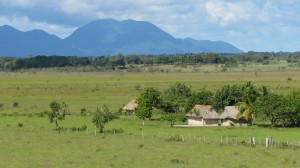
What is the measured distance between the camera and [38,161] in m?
40.3

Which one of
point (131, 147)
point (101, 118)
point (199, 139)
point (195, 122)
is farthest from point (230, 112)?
point (131, 147)

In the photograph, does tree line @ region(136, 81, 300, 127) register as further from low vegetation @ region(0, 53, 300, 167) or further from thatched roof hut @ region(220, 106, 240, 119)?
thatched roof hut @ region(220, 106, 240, 119)

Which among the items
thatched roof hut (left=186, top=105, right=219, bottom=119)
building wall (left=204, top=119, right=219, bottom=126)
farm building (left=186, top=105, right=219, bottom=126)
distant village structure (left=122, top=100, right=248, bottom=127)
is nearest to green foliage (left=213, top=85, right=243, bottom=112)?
thatched roof hut (left=186, top=105, right=219, bottom=119)

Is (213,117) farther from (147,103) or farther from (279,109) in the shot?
(279,109)

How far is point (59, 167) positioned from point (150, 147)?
44.0 ft

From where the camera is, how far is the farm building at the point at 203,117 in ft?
257

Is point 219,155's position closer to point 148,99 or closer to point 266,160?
point 266,160

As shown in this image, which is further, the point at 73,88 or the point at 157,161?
the point at 73,88

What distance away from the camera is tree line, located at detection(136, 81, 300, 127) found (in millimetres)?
72812

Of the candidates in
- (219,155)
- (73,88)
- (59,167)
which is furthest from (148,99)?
(73,88)

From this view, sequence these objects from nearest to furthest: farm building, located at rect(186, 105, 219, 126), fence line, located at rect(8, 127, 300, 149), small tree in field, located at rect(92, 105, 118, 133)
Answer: fence line, located at rect(8, 127, 300, 149), small tree in field, located at rect(92, 105, 118, 133), farm building, located at rect(186, 105, 219, 126)

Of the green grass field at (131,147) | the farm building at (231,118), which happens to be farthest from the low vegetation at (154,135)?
the farm building at (231,118)

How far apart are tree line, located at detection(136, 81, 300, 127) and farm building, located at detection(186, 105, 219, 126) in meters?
1.20

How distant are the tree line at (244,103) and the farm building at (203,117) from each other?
3.92ft
